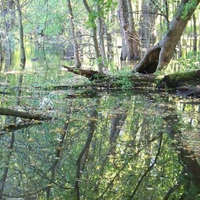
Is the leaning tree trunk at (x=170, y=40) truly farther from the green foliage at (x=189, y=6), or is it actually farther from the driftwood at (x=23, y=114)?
the driftwood at (x=23, y=114)

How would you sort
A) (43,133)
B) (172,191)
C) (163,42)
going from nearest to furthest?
(172,191)
(43,133)
(163,42)

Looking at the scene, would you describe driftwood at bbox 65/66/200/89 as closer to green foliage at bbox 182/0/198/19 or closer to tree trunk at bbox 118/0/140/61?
green foliage at bbox 182/0/198/19

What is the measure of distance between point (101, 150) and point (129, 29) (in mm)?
16948

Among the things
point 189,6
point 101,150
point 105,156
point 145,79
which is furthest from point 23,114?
point 189,6

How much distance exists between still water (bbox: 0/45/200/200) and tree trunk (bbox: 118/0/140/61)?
1177 centimetres

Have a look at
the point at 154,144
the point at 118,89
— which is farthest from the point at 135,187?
the point at 118,89

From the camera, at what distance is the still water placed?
17.4 feet

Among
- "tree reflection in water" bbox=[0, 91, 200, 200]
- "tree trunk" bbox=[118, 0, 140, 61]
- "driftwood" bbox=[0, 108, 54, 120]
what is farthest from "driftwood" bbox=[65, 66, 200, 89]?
"tree trunk" bbox=[118, 0, 140, 61]

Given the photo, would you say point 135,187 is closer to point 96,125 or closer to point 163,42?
point 96,125

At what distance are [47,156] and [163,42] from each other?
10392 mm

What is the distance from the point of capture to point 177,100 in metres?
11.9

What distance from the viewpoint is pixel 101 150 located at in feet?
22.7

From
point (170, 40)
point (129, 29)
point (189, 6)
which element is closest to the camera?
point (189, 6)

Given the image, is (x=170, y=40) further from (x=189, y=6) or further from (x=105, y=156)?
(x=105, y=156)
